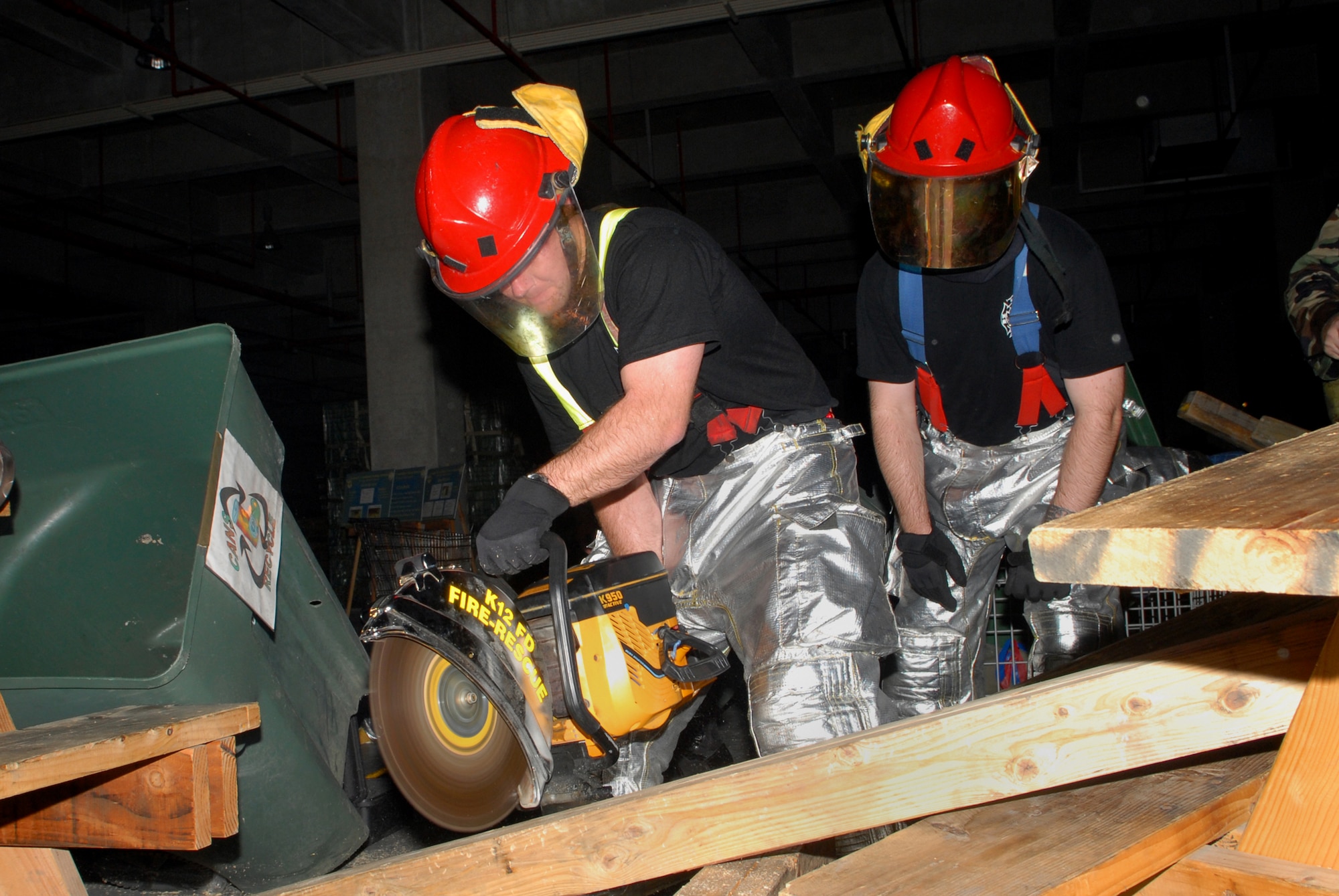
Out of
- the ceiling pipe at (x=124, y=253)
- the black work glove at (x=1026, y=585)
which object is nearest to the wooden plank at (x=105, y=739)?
the black work glove at (x=1026, y=585)

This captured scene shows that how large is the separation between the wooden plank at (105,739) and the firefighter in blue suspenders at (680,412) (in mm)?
567

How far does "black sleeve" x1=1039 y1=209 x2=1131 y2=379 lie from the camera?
250cm

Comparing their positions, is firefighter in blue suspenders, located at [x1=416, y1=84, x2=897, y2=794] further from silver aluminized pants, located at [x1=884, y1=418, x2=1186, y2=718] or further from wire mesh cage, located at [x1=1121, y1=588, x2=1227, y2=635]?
wire mesh cage, located at [x1=1121, y1=588, x2=1227, y2=635]

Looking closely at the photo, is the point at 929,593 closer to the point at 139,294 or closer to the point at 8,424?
the point at 8,424

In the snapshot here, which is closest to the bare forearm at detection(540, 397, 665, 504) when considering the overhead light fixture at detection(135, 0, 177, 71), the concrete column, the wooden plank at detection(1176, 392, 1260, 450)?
the wooden plank at detection(1176, 392, 1260, 450)

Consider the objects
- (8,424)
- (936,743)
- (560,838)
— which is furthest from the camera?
(8,424)

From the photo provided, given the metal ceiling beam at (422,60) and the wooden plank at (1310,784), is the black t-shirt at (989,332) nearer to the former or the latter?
the wooden plank at (1310,784)

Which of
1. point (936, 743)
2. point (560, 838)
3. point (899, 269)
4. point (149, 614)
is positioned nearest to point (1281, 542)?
point (936, 743)

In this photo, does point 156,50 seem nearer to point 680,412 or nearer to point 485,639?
point 680,412

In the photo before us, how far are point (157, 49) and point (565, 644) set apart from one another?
18.7 ft

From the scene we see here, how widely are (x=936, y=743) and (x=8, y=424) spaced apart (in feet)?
8.24

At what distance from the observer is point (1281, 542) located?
668 millimetres

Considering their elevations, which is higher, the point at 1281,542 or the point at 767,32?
the point at 767,32

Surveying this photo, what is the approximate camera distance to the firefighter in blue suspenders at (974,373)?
2.46 m
